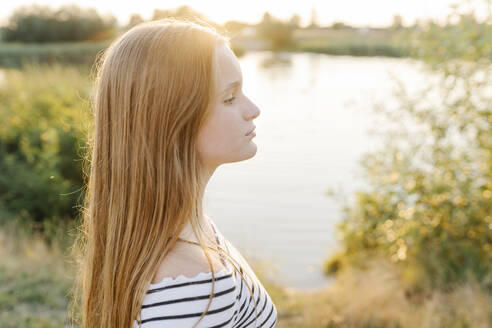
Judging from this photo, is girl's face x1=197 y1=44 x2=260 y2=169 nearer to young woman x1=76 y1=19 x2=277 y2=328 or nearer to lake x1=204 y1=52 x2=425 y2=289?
young woman x1=76 y1=19 x2=277 y2=328

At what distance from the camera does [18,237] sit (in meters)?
5.30

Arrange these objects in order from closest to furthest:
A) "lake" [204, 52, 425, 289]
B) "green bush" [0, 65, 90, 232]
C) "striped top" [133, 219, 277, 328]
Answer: "striped top" [133, 219, 277, 328]
"green bush" [0, 65, 90, 232]
"lake" [204, 52, 425, 289]

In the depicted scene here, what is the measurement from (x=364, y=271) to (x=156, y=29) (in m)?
5.51

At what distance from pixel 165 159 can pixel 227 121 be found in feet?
0.56

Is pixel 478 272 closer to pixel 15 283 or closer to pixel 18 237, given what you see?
pixel 15 283

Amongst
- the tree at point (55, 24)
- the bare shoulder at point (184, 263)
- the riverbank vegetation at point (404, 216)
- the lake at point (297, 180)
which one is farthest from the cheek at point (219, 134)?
the tree at point (55, 24)

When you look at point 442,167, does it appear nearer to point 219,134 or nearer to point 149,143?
point 219,134

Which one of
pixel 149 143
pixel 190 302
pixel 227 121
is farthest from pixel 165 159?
pixel 190 302

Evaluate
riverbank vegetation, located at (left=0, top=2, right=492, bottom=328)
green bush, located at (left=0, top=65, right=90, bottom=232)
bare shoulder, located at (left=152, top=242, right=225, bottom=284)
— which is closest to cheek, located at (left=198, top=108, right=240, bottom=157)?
bare shoulder, located at (left=152, top=242, right=225, bottom=284)

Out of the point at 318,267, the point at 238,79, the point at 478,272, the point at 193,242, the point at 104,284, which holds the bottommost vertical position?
the point at 318,267

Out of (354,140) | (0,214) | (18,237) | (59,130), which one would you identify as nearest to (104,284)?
(18,237)

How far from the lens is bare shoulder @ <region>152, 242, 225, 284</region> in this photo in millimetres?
958

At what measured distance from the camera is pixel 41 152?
6.26 m

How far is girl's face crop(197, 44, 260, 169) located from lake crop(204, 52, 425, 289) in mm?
3574
